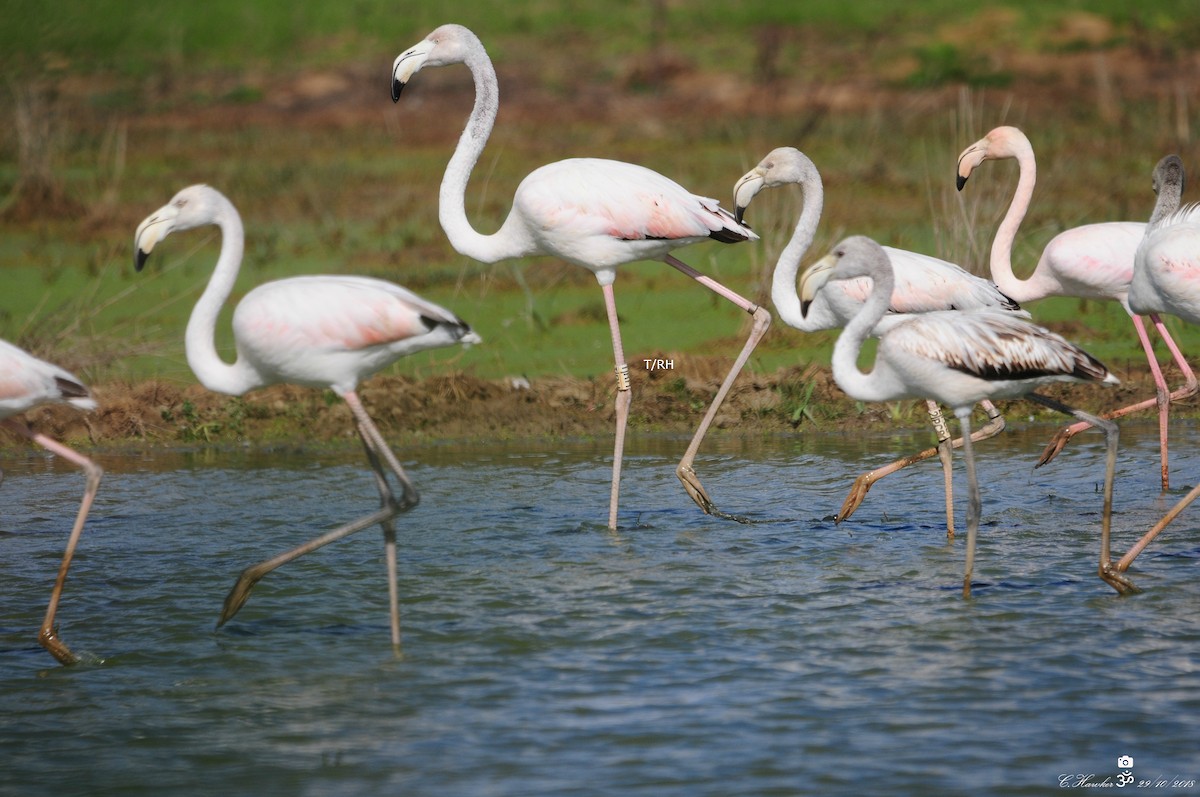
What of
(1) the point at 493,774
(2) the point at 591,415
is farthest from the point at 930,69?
(1) the point at 493,774

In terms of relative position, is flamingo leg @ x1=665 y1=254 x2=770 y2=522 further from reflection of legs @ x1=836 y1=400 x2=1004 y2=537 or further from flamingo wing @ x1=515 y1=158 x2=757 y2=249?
reflection of legs @ x1=836 y1=400 x2=1004 y2=537

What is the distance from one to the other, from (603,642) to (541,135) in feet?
49.2

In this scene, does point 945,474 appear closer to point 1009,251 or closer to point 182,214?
point 1009,251

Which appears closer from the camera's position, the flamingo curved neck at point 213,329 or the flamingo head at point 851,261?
the flamingo curved neck at point 213,329

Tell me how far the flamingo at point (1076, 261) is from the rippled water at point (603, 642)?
1.78 ft

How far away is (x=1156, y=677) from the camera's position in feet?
15.6

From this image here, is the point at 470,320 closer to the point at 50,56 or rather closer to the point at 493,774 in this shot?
the point at 50,56

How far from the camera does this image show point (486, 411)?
9203 millimetres

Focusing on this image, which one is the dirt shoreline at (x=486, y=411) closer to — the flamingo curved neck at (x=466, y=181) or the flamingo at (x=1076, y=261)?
the flamingo at (x=1076, y=261)

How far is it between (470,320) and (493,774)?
7434 millimetres

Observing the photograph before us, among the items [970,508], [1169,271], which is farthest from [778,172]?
[970,508]

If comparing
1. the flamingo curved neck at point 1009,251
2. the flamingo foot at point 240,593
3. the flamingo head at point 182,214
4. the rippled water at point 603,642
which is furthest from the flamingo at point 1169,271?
the flamingo head at point 182,214

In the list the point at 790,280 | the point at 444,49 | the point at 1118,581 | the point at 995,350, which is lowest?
the point at 1118,581

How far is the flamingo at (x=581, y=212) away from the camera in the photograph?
7.17 m
